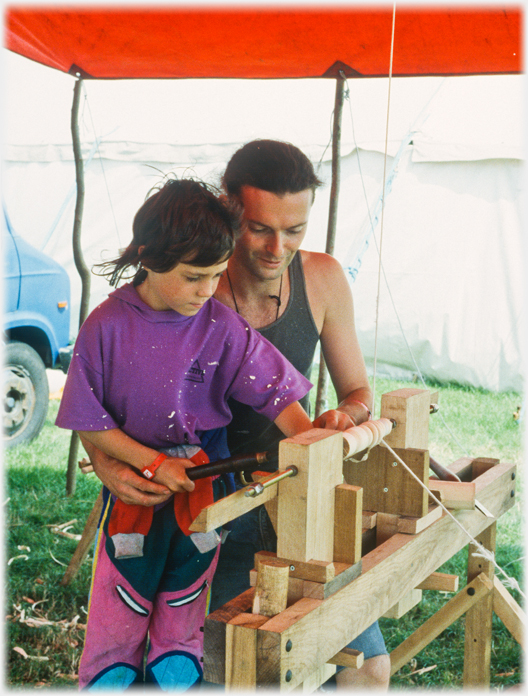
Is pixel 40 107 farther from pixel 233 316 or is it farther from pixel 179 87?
pixel 233 316

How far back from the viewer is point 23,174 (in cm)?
747

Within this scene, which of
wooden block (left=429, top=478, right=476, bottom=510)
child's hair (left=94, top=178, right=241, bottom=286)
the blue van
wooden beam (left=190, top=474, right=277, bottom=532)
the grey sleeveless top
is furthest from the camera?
the blue van

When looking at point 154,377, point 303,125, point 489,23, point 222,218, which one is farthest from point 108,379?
point 303,125

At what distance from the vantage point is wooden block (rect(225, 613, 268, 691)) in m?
1.00

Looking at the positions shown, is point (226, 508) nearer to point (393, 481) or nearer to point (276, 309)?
point (393, 481)

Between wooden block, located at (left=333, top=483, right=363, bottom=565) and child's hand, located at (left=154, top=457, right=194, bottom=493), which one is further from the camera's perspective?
child's hand, located at (left=154, top=457, right=194, bottom=493)

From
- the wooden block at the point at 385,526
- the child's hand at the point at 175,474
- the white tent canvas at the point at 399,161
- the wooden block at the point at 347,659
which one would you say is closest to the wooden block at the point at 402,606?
the wooden block at the point at 385,526

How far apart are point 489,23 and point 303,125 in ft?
14.6

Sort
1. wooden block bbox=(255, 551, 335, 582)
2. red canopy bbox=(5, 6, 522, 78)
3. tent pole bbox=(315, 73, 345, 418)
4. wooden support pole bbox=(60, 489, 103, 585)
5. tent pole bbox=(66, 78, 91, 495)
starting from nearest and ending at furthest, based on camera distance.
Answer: wooden block bbox=(255, 551, 335, 582) < red canopy bbox=(5, 6, 522, 78) < wooden support pole bbox=(60, 489, 103, 585) < tent pole bbox=(315, 73, 345, 418) < tent pole bbox=(66, 78, 91, 495)

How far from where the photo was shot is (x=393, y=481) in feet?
4.65

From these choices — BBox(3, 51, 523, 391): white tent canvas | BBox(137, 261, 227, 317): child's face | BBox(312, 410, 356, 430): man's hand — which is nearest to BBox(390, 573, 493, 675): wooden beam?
BBox(312, 410, 356, 430): man's hand

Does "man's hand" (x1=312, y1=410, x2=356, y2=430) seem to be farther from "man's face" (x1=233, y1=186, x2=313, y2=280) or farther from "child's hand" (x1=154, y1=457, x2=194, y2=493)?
"man's face" (x1=233, y1=186, x2=313, y2=280)

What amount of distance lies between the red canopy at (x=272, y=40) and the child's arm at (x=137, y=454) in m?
1.55

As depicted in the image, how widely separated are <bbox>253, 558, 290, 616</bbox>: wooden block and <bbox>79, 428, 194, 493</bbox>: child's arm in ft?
1.26
